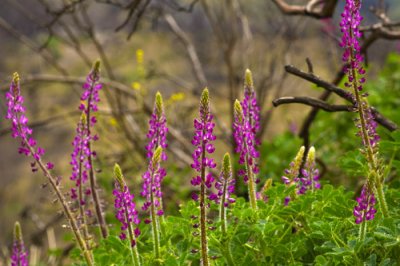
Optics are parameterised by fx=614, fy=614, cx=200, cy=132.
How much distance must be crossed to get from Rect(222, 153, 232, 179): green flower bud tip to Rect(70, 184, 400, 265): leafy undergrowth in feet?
0.49

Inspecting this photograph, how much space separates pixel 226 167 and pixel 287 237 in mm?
345

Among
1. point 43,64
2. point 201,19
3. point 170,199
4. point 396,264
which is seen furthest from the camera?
point 43,64

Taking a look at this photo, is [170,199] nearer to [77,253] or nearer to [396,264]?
[77,253]

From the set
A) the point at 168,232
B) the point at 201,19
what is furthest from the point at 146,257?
the point at 201,19

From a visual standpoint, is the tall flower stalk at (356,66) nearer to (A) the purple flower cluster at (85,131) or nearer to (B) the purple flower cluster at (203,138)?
(B) the purple flower cluster at (203,138)

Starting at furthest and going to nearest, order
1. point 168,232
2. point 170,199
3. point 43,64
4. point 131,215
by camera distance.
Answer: point 43,64 → point 170,199 → point 168,232 → point 131,215

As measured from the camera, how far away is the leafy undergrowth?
1.55m

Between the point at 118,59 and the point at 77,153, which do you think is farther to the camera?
the point at 118,59

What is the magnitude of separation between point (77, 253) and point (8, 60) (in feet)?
38.8

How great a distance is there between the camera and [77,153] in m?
1.99

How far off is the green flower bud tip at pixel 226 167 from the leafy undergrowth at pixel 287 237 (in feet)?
0.49

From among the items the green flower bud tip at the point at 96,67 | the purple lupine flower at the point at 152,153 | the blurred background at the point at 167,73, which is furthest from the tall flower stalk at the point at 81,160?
the blurred background at the point at 167,73

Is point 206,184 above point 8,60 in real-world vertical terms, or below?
below

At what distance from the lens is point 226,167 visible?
5.11ft
